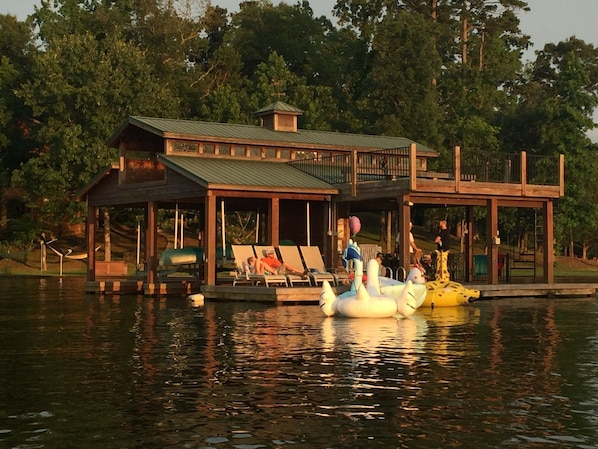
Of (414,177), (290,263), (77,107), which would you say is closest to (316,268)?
(290,263)

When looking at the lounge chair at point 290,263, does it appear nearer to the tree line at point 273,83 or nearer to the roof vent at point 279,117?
the roof vent at point 279,117

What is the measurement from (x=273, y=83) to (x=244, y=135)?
126ft

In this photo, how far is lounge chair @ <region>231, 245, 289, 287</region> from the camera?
105 ft

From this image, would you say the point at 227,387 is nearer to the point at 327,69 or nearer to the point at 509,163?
the point at 509,163

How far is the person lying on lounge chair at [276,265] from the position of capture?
32781 millimetres

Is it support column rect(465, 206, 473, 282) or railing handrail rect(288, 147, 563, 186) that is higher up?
railing handrail rect(288, 147, 563, 186)

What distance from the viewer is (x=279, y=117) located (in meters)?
43.5

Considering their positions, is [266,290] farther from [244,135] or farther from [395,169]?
[244,135]

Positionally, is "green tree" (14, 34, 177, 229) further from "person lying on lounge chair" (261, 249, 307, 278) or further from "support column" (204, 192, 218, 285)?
"person lying on lounge chair" (261, 249, 307, 278)

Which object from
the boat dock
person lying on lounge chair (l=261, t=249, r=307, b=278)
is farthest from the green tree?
person lying on lounge chair (l=261, t=249, r=307, b=278)

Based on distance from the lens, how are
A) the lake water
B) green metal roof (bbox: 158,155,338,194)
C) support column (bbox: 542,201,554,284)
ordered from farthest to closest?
support column (bbox: 542,201,554,284), green metal roof (bbox: 158,155,338,194), the lake water

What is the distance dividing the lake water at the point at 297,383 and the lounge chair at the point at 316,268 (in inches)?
302

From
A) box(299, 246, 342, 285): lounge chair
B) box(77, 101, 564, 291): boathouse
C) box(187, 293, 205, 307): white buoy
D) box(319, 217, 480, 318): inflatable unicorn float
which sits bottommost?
box(187, 293, 205, 307): white buoy

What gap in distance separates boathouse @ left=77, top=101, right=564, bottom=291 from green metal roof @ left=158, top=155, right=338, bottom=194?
0.05 meters
